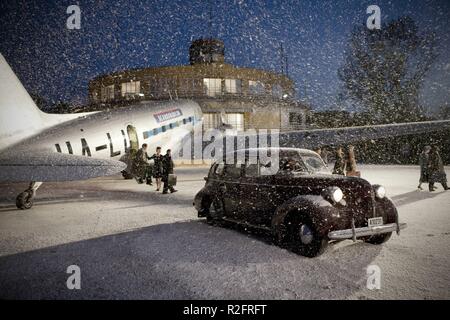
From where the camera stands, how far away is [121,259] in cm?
549

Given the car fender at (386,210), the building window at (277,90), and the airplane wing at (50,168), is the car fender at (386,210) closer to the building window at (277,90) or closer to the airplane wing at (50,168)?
the airplane wing at (50,168)

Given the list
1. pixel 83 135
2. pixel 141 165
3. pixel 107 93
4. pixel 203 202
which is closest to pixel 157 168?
pixel 141 165

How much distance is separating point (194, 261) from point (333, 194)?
265 cm

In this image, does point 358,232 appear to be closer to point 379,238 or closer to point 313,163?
point 379,238

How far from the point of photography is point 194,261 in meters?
5.38

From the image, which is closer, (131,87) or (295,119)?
(131,87)

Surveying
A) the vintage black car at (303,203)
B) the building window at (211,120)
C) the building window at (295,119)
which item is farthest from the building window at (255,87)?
the vintage black car at (303,203)

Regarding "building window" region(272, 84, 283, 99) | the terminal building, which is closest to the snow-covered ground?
the terminal building

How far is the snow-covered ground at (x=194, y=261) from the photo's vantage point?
4.17 metres

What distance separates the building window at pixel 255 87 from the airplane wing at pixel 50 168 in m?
38.0

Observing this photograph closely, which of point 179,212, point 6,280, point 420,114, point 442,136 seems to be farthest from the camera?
point 420,114
